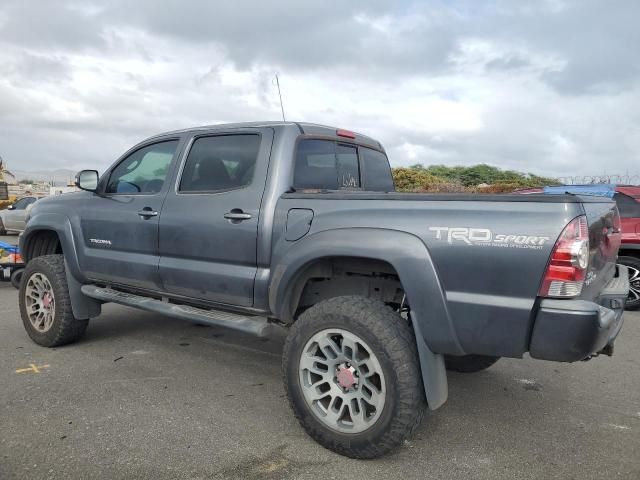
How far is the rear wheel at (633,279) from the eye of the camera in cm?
664

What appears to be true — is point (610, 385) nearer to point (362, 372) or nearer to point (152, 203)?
point (362, 372)

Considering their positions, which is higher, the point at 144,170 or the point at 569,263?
the point at 144,170

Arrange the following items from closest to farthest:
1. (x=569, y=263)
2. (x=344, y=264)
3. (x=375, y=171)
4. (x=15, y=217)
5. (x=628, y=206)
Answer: (x=569, y=263)
(x=344, y=264)
(x=375, y=171)
(x=628, y=206)
(x=15, y=217)

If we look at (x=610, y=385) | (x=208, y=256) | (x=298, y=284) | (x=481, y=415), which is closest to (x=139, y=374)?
(x=208, y=256)

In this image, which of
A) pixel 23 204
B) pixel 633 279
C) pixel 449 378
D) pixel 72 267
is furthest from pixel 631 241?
pixel 23 204

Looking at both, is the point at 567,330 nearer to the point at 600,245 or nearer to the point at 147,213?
the point at 600,245

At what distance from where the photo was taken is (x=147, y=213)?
3834mm

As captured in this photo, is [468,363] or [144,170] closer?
[468,363]

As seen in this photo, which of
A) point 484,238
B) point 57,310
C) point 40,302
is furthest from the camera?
point 40,302

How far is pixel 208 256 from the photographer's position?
3451mm

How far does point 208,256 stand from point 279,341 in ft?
5.83

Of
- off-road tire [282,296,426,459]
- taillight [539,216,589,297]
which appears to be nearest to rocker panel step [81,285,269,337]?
off-road tire [282,296,426,459]

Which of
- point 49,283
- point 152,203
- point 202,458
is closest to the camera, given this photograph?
point 202,458

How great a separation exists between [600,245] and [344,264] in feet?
4.48
